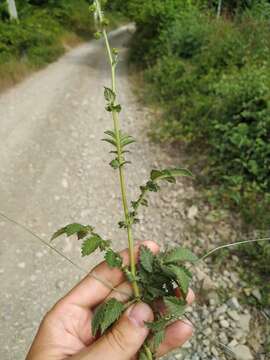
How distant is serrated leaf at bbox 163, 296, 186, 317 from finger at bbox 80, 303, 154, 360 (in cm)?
12

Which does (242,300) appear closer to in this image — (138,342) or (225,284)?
(225,284)

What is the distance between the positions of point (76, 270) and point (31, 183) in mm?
1996

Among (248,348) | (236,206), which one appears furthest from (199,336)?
(236,206)

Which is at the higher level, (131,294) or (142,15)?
(142,15)

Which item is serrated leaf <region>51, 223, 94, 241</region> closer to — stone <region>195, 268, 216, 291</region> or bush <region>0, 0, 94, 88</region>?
stone <region>195, 268, 216, 291</region>

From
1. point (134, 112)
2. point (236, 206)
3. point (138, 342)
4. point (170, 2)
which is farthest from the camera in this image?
point (170, 2)

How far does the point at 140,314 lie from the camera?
4.58 ft

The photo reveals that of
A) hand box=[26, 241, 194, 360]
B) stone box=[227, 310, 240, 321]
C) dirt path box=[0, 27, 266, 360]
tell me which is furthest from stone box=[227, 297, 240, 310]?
hand box=[26, 241, 194, 360]

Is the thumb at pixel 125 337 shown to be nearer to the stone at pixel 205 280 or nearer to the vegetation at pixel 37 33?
the stone at pixel 205 280

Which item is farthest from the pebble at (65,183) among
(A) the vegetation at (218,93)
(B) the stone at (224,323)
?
(B) the stone at (224,323)

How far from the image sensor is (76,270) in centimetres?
378

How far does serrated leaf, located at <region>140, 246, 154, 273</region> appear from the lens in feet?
4.79

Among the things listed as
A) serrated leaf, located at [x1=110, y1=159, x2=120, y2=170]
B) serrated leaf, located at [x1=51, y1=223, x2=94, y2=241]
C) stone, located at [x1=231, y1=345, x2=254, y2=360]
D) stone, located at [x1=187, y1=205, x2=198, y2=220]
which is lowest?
stone, located at [x1=231, y1=345, x2=254, y2=360]

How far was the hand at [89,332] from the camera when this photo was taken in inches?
55.2
